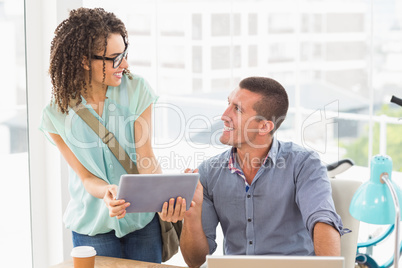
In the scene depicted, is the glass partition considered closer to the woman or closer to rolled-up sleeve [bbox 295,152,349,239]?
the woman

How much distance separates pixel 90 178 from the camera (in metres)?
1.97

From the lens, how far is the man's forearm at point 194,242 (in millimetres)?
1869

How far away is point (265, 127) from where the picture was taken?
1.97 metres

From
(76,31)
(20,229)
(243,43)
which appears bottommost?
(20,229)

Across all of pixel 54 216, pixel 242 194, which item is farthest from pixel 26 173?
pixel 242 194

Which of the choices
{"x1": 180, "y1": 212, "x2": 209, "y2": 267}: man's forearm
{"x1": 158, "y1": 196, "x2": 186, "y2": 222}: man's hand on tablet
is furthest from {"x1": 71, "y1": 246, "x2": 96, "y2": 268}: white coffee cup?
{"x1": 180, "y1": 212, "x2": 209, "y2": 267}: man's forearm

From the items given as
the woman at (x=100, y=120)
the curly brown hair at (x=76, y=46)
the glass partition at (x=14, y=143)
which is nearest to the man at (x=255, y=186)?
the woman at (x=100, y=120)

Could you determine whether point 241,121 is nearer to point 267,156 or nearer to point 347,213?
point 267,156

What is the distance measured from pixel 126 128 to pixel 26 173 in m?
1.18

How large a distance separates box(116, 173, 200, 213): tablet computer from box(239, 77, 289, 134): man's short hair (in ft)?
1.42

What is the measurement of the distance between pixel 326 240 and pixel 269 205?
27 centimetres

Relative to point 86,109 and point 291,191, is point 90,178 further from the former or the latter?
point 291,191

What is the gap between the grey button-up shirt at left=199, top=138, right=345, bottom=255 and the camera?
1.90 metres

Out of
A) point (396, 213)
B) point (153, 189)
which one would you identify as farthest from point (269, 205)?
point (396, 213)
